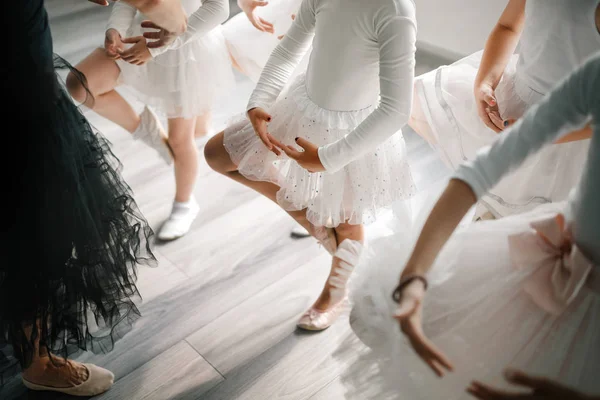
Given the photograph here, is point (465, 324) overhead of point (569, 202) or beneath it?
beneath

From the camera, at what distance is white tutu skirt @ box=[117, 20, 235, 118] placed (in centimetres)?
153

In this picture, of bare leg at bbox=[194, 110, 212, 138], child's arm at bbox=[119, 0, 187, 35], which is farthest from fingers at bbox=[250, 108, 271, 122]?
bare leg at bbox=[194, 110, 212, 138]

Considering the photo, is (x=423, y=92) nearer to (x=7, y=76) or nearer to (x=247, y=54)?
(x=247, y=54)

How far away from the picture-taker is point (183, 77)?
60.6 inches

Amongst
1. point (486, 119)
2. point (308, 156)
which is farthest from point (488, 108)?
point (308, 156)

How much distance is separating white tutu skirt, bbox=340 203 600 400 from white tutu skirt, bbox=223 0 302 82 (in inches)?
32.9

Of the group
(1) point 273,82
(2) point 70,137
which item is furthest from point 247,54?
(2) point 70,137

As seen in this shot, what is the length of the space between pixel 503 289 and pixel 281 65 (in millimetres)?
691

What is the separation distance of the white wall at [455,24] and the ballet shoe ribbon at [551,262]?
1584 mm

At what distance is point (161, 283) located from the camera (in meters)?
1.60

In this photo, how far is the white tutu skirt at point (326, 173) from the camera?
47.1 inches

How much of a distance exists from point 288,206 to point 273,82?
0.27 m

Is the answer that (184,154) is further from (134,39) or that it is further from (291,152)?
(291,152)

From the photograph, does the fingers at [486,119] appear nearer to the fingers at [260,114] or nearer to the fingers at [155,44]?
the fingers at [260,114]
